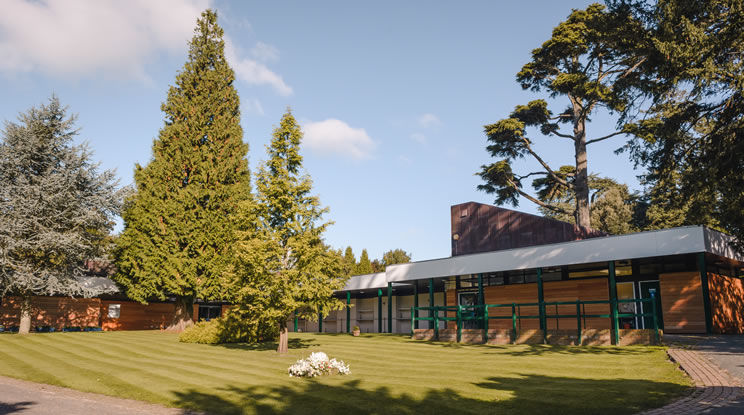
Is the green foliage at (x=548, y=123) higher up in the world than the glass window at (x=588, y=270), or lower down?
higher up

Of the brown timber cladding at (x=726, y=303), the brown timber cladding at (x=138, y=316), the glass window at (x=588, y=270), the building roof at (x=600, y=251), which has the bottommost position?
the brown timber cladding at (x=138, y=316)

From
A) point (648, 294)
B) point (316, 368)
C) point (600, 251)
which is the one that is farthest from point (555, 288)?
point (316, 368)

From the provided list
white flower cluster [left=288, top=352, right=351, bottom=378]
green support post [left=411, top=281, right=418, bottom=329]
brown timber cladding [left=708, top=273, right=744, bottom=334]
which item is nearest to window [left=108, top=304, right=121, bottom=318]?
green support post [left=411, top=281, right=418, bottom=329]

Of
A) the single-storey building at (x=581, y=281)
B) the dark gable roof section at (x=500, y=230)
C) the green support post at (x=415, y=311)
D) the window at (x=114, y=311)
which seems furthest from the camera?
the window at (x=114, y=311)

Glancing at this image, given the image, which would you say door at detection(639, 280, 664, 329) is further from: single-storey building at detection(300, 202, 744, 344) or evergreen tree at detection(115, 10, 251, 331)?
evergreen tree at detection(115, 10, 251, 331)

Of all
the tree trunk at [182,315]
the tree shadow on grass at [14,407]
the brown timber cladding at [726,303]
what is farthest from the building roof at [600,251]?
the tree shadow on grass at [14,407]

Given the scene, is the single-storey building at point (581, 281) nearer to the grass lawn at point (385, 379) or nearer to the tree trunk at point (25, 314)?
the grass lawn at point (385, 379)

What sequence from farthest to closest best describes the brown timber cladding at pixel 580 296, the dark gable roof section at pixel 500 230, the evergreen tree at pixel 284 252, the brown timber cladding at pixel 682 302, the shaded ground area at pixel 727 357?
1. the dark gable roof section at pixel 500 230
2. the brown timber cladding at pixel 580 296
3. the brown timber cladding at pixel 682 302
4. the evergreen tree at pixel 284 252
5. the shaded ground area at pixel 727 357

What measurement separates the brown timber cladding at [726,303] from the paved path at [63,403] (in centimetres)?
2360

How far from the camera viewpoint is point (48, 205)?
27062 millimetres

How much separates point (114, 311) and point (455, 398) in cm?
3388

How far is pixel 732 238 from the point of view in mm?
22828

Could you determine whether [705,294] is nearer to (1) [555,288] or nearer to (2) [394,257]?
(1) [555,288]

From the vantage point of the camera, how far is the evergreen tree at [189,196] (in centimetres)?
2947
